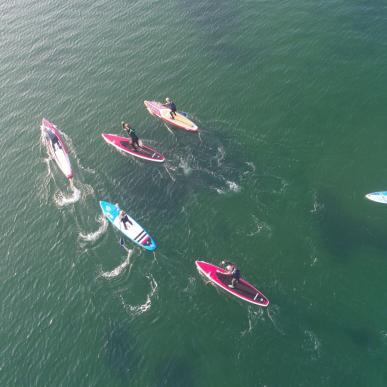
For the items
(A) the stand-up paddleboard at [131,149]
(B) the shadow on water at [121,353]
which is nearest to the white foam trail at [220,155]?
(A) the stand-up paddleboard at [131,149]

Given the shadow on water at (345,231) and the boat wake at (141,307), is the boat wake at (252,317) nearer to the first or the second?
the boat wake at (141,307)

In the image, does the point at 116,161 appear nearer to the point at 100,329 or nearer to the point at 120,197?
the point at 120,197

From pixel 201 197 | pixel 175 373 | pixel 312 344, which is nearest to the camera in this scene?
pixel 175 373

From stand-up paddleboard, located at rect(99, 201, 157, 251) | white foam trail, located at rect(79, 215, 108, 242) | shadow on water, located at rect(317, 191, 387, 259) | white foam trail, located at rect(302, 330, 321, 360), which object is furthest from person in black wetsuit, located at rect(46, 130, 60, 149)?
white foam trail, located at rect(302, 330, 321, 360)

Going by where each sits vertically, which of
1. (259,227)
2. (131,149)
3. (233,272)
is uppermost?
(131,149)

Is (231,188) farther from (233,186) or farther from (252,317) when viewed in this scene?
(252,317)

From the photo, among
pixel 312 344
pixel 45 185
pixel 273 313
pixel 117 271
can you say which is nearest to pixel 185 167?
pixel 117 271
